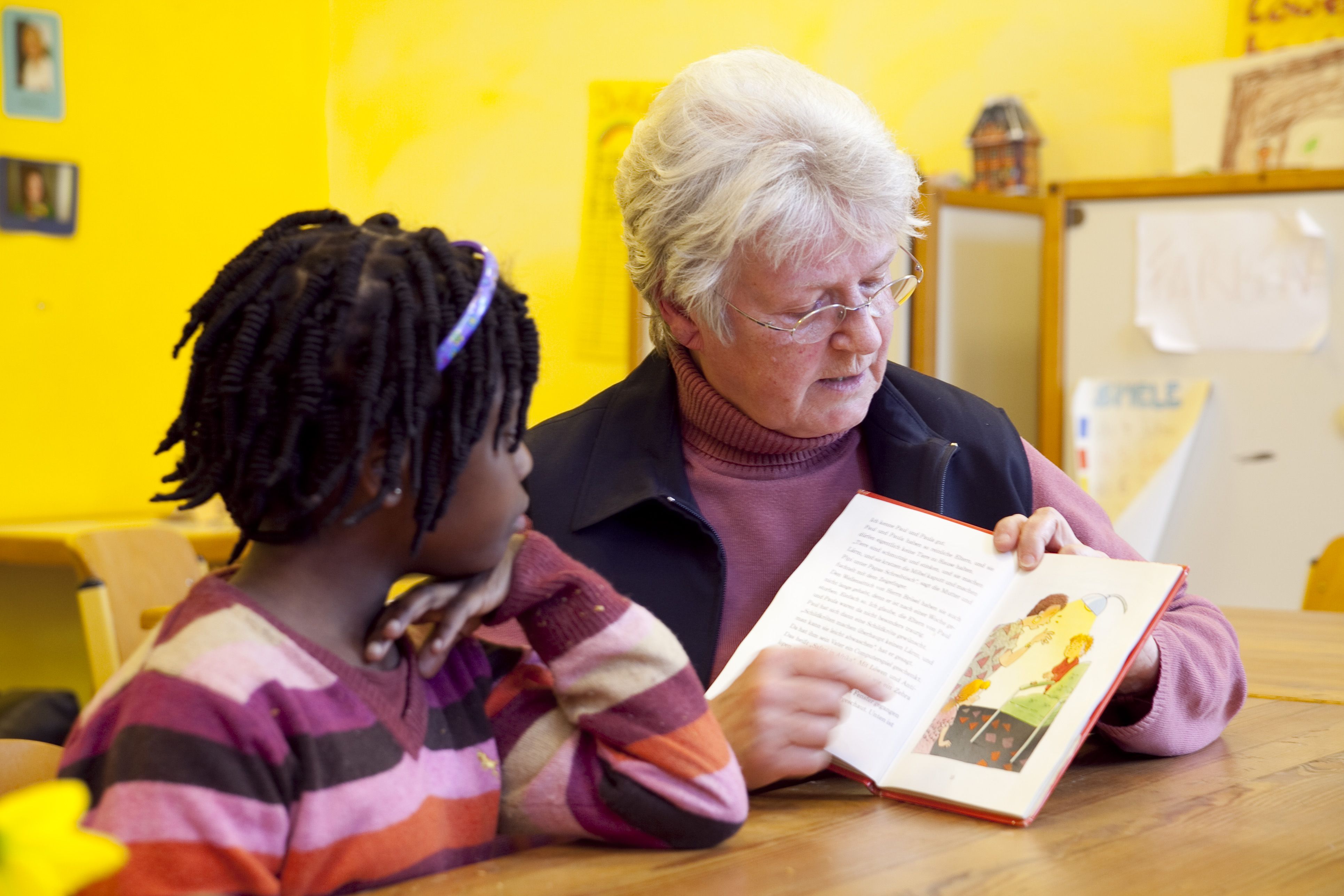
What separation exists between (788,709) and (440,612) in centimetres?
26

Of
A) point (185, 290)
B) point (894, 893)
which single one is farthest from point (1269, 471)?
point (185, 290)

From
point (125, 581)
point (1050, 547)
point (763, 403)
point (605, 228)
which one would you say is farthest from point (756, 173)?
point (605, 228)

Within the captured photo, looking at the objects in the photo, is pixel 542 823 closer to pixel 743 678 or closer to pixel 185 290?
pixel 743 678

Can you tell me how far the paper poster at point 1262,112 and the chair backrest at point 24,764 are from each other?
2.34 m

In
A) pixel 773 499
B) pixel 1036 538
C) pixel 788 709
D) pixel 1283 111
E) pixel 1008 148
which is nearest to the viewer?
pixel 788 709

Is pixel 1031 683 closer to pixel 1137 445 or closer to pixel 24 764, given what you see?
pixel 24 764

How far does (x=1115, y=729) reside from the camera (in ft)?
3.17

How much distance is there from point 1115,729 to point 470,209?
2.62m

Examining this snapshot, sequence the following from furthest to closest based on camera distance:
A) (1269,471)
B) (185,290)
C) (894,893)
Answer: (185,290) < (1269,471) < (894,893)

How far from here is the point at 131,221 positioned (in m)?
2.98

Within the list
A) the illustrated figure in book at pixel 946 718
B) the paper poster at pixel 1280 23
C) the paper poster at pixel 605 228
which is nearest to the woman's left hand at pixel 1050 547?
the illustrated figure in book at pixel 946 718

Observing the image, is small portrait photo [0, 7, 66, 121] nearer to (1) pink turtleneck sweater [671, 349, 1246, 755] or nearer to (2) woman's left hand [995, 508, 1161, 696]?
(1) pink turtleneck sweater [671, 349, 1246, 755]

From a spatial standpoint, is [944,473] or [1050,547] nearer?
[1050,547]

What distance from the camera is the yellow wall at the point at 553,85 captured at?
2957mm
